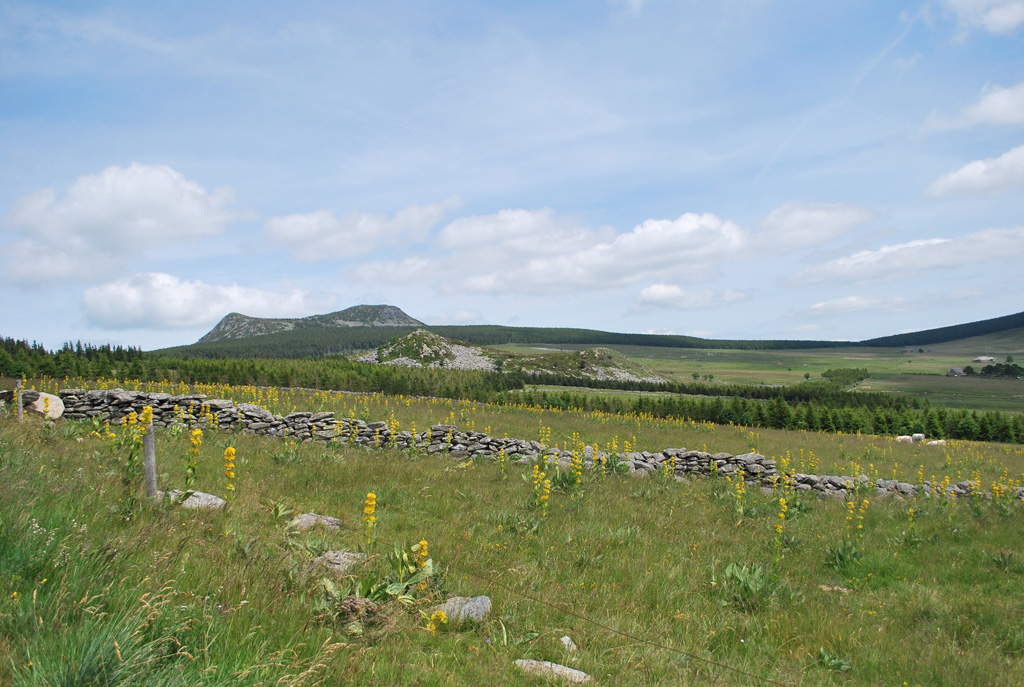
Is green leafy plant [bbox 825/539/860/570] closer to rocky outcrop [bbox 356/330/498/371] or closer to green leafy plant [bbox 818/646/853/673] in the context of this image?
green leafy plant [bbox 818/646/853/673]

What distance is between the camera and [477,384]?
270 ft

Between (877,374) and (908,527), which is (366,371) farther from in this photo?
(877,374)

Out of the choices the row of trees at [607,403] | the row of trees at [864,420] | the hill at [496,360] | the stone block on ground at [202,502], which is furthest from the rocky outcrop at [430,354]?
the stone block on ground at [202,502]

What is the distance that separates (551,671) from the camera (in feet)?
13.8

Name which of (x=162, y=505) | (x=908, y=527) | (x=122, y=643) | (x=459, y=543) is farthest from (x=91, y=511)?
(x=908, y=527)

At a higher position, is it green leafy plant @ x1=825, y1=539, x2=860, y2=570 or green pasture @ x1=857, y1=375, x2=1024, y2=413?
green leafy plant @ x1=825, y1=539, x2=860, y2=570

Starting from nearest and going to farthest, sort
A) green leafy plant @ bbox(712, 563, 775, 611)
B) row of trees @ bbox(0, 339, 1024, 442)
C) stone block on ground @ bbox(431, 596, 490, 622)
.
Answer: stone block on ground @ bbox(431, 596, 490, 622) → green leafy plant @ bbox(712, 563, 775, 611) → row of trees @ bbox(0, 339, 1024, 442)

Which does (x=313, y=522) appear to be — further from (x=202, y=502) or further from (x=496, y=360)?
(x=496, y=360)

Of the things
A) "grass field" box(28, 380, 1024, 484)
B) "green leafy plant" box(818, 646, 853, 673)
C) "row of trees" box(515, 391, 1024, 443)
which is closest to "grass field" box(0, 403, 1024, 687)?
"green leafy plant" box(818, 646, 853, 673)

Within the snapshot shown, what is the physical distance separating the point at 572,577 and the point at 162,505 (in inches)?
199

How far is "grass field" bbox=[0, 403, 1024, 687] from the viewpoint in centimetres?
334

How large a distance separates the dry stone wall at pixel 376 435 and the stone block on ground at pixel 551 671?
9560 mm

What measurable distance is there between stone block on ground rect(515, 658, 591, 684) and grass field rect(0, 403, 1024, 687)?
0.43 ft

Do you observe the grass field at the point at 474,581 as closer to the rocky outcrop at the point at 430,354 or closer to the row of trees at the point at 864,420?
the row of trees at the point at 864,420
